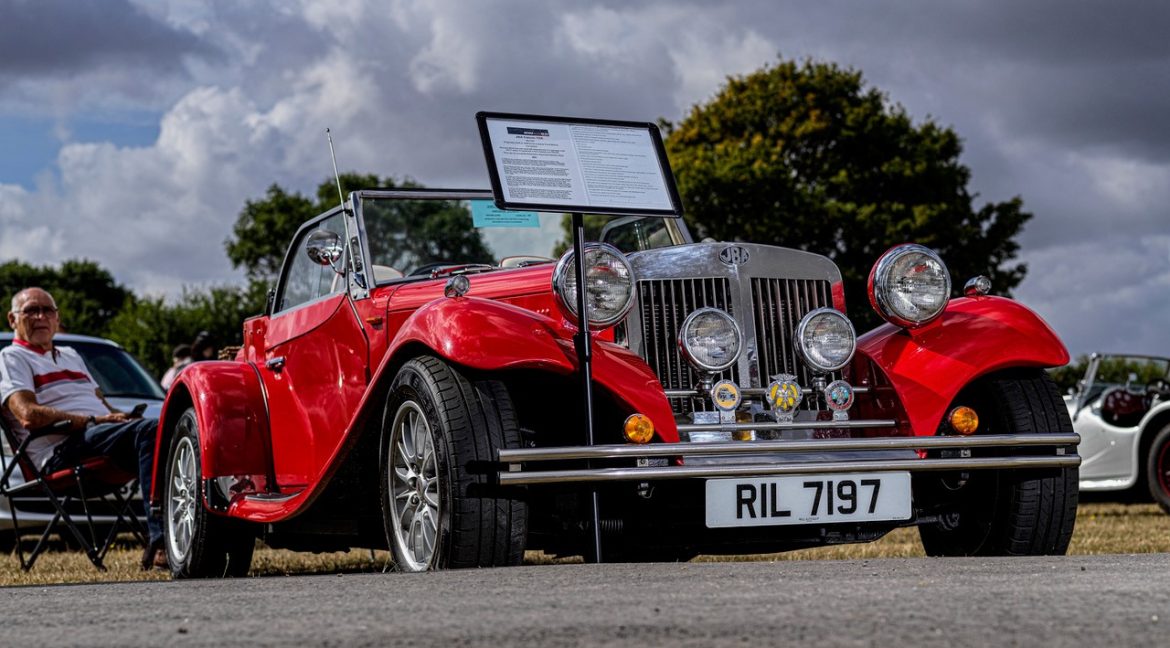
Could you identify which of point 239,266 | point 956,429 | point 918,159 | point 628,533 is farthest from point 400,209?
point 239,266

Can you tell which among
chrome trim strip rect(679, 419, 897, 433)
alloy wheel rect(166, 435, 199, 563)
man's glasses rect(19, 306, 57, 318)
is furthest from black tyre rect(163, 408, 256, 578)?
chrome trim strip rect(679, 419, 897, 433)

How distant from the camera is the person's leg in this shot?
8.03 m

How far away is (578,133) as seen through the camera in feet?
19.0

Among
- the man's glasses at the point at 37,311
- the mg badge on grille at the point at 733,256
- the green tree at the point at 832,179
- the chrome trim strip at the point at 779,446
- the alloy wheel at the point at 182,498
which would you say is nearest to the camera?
the chrome trim strip at the point at 779,446

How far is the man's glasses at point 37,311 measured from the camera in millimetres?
8719

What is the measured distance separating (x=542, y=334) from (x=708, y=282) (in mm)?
1017

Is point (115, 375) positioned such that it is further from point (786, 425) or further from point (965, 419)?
point (965, 419)

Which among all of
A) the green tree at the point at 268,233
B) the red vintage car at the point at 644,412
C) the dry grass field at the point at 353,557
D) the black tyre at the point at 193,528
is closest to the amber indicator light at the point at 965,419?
the red vintage car at the point at 644,412

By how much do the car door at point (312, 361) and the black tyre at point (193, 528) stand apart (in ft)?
1.42

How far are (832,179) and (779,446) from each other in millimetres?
28412

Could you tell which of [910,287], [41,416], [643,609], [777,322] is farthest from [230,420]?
[643,609]

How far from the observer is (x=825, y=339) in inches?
230

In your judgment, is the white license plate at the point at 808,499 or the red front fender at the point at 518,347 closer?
the red front fender at the point at 518,347

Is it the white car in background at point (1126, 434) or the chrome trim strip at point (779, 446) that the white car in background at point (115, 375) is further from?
the white car in background at point (1126, 434)
